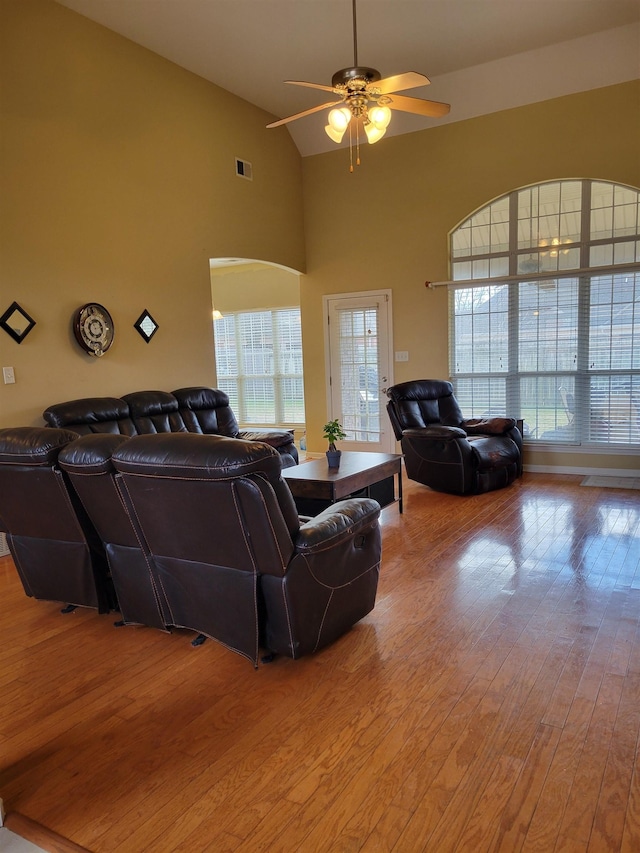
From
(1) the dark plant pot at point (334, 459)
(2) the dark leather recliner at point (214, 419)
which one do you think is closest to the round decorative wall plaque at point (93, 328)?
(2) the dark leather recliner at point (214, 419)

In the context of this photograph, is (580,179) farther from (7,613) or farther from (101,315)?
(7,613)

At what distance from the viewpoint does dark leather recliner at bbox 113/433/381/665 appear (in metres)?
2.18

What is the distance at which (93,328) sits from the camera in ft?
16.1

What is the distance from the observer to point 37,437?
2740 millimetres

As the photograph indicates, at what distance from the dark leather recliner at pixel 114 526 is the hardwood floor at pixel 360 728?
0.59 ft

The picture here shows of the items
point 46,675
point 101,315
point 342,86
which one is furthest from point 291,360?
point 46,675

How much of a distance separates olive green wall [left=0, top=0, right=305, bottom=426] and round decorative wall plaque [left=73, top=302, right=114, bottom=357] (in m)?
0.07

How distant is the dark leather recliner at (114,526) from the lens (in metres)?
2.54

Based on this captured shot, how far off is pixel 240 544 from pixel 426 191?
565 cm

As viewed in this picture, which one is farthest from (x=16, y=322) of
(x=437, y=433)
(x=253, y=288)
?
(x=253, y=288)

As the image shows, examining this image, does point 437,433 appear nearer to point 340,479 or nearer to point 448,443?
point 448,443

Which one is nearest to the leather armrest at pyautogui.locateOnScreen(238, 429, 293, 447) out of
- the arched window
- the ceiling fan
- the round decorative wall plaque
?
the round decorative wall plaque

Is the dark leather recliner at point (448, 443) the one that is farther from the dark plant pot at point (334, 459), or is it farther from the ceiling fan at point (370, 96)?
the ceiling fan at point (370, 96)

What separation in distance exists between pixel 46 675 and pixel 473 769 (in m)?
1.82
